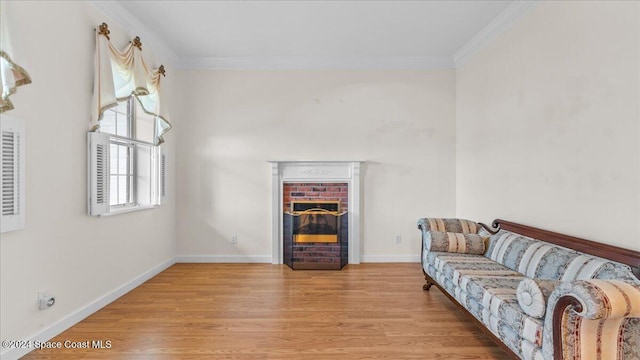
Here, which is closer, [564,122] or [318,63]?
[564,122]

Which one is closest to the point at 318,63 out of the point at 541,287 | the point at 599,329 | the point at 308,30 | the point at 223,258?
the point at 308,30

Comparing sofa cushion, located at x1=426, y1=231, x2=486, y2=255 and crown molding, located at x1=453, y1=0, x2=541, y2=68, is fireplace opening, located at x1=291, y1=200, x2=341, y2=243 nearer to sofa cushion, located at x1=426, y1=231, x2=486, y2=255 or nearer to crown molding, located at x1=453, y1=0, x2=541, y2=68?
sofa cushion, located at x1=426, y1=231, x2=486, y2=255

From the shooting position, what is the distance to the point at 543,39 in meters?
2.91

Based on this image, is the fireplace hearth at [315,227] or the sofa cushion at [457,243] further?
the fireplace hearth at [315,227]

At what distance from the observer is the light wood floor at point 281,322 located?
7.74 feet

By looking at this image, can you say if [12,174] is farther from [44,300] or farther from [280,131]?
[280,131]

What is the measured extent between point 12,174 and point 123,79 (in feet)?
4.77

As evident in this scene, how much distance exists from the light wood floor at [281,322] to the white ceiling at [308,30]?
2.92 m

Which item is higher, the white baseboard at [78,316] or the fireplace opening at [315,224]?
the fireplace opening at [315,224]

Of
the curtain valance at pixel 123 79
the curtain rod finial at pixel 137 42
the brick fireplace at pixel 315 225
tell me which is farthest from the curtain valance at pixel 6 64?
the brick fireplace at pixel 315 225

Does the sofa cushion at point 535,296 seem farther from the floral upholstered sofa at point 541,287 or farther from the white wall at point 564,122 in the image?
the white wall at point 564,122

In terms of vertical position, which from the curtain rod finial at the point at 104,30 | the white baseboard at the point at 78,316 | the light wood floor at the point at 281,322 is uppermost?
the curtain rod finial at the point at 104,30

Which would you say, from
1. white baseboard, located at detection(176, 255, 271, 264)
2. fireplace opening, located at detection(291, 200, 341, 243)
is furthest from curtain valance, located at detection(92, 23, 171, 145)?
fireplace opening, located at detection(291, 200, 341, 243)

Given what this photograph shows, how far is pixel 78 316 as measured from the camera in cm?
280
